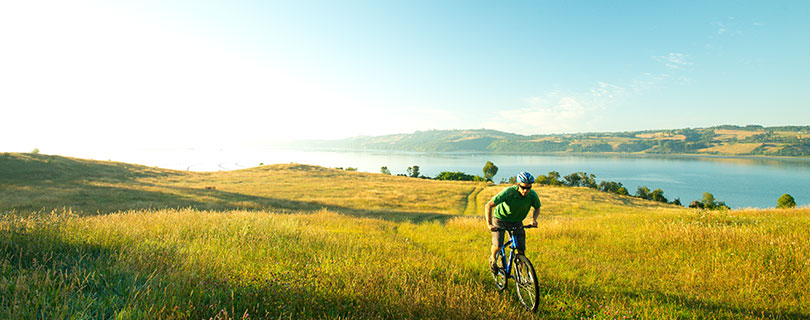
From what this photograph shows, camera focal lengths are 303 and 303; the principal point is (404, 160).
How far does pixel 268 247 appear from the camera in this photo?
275 inches

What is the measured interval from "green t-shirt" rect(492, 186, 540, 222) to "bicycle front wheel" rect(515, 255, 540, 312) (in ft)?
2.59

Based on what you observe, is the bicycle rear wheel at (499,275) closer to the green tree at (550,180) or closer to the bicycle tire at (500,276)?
the bicycle tire at (500,276)

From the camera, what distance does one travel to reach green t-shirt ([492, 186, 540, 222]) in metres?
5.89

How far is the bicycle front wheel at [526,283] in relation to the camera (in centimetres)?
490

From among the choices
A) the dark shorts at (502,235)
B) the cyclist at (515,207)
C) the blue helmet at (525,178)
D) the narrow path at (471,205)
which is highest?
the blue helmet at (525,178)

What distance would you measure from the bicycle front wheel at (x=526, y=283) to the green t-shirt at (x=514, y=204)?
2.59 feet

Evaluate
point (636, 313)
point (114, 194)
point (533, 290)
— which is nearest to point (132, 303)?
point (533, 290)

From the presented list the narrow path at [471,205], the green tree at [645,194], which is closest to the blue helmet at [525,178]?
the narrow path at [471,205]

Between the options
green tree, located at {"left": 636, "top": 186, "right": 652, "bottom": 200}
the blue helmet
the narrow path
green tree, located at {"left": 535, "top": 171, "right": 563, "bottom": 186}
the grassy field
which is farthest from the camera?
green tree, located at {"left": 535, "top": 171, "right": 563, "bottom": 186}

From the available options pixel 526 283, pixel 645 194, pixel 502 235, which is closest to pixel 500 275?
pixel 502 235

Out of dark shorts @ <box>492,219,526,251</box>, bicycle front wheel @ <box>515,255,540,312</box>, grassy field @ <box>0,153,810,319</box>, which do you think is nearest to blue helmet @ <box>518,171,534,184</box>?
dark shorts @ <box>492,219,526,251</box>

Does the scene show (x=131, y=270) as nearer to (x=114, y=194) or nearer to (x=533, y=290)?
(x=533, y=290)

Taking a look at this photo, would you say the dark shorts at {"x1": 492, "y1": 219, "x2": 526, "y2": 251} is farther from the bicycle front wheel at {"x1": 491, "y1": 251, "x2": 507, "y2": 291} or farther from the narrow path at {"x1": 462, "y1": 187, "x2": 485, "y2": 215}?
the narrow path at {"x1": 462, "y1": 187, "x2": 485, "y2": 215}

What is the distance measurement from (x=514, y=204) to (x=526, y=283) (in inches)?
56.5
